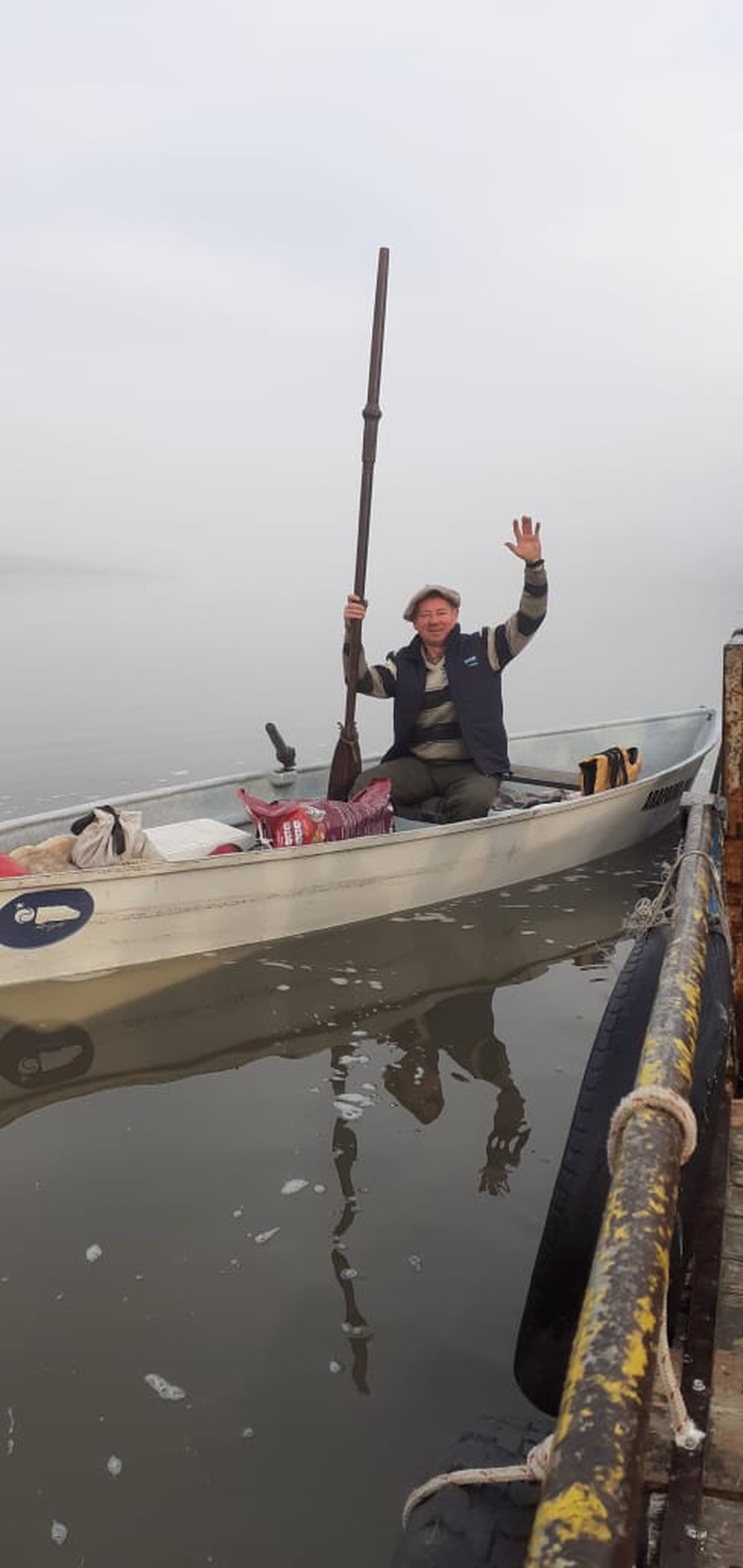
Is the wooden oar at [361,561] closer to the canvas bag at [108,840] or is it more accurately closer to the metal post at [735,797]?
the canvas bag at [108,840]

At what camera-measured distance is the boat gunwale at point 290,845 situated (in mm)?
5699

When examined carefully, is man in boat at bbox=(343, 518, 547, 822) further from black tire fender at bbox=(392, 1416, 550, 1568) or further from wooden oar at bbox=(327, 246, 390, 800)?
black tire fender at bbox=(392, 1416, 550, 1568)

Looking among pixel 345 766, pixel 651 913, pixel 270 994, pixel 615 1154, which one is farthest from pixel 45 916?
pixel 615 1154

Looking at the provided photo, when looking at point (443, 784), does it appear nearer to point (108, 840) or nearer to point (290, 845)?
point (290, 845)

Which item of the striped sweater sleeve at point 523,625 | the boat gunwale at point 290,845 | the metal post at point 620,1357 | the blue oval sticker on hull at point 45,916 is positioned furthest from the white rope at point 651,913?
the striped sweater sleeve at point 523,625

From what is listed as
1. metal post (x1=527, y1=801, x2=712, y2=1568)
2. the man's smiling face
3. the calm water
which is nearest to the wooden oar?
the man's smiling face

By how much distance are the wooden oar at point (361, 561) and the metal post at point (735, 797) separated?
429 cm

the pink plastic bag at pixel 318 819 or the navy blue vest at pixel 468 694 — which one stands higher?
the navy blue vest at pixel 468 694

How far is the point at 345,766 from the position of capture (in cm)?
769

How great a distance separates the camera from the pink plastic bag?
6.75 meters

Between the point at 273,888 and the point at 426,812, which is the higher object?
the point at 426,812

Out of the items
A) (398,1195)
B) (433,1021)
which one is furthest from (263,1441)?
(433,1021)

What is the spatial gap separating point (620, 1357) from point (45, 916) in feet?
16.6

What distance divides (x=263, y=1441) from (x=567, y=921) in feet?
17.0
